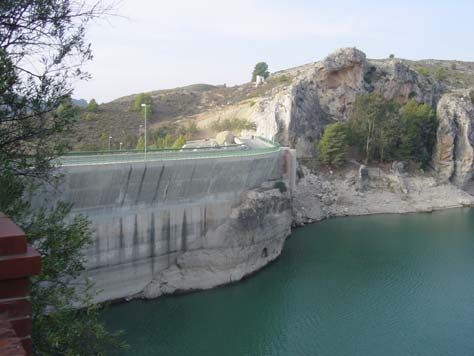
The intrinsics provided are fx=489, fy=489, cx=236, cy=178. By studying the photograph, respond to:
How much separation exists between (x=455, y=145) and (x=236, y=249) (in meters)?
35.6

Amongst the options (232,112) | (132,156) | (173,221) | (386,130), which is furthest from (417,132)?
(132,156)

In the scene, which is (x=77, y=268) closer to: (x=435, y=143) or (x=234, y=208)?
(x=234, y=208)

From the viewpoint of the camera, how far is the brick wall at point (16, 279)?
3709 millimetres

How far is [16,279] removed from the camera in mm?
3824

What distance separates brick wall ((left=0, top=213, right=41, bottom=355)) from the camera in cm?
371

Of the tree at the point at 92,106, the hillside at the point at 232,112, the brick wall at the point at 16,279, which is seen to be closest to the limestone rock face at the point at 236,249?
the hillside at the point at 232,112

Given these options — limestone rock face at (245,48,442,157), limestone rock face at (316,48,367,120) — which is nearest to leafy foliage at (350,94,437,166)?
limestone rock face at (316,48,367,120)

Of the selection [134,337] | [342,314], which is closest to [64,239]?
[134,337]

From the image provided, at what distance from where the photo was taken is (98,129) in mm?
56156

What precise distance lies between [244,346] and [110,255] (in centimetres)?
810

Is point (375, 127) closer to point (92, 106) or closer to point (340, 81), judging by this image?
point (340, 81)

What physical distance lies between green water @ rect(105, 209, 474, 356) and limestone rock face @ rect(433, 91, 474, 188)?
63.8ft

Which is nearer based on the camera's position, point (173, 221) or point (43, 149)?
point (43, 149)

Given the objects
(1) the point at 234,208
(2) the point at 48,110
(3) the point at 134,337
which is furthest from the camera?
(1) the point at 234,208
